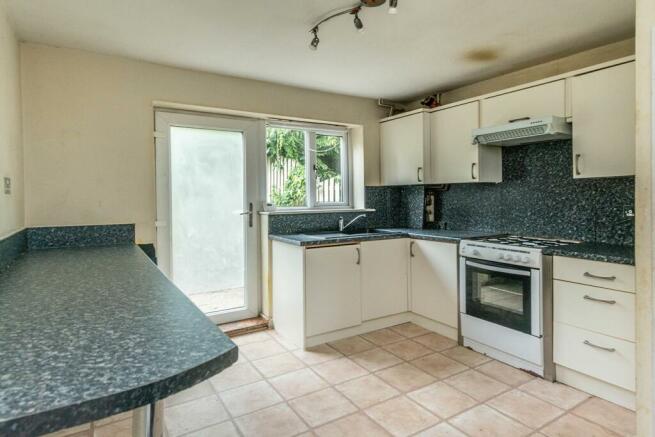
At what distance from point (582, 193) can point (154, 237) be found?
321cm

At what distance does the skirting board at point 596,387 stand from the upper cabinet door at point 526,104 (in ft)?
5.52

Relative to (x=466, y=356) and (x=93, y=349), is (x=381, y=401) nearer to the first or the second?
(x=466, y=356)

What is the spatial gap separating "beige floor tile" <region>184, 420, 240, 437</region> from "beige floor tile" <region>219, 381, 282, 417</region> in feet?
0.33

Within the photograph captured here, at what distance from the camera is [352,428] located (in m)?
1.90

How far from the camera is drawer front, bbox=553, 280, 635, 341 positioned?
2.02m

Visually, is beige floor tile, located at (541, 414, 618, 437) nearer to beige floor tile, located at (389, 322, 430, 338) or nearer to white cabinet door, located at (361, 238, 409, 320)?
beige floor tile, located at (389, 322, 430, 338)

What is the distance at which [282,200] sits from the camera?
3549 millimetres

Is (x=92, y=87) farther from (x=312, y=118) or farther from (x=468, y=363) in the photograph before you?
(x=468, y=363)

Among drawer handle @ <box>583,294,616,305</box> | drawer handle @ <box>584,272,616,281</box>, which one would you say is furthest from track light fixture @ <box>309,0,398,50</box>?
drawer handle @ <box>583,294,616,305</box>

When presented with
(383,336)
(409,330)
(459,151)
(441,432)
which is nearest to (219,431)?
(441,432)

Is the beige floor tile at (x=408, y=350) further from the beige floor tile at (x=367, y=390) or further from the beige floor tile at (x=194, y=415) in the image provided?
the beige floor tile at (x=194, y=415)

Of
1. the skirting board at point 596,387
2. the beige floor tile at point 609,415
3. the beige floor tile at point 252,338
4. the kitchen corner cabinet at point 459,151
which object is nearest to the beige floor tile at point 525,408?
the beige floor tile at point 609,415

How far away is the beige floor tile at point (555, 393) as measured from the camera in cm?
212

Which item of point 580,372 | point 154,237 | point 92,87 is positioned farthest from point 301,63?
point 580,372
